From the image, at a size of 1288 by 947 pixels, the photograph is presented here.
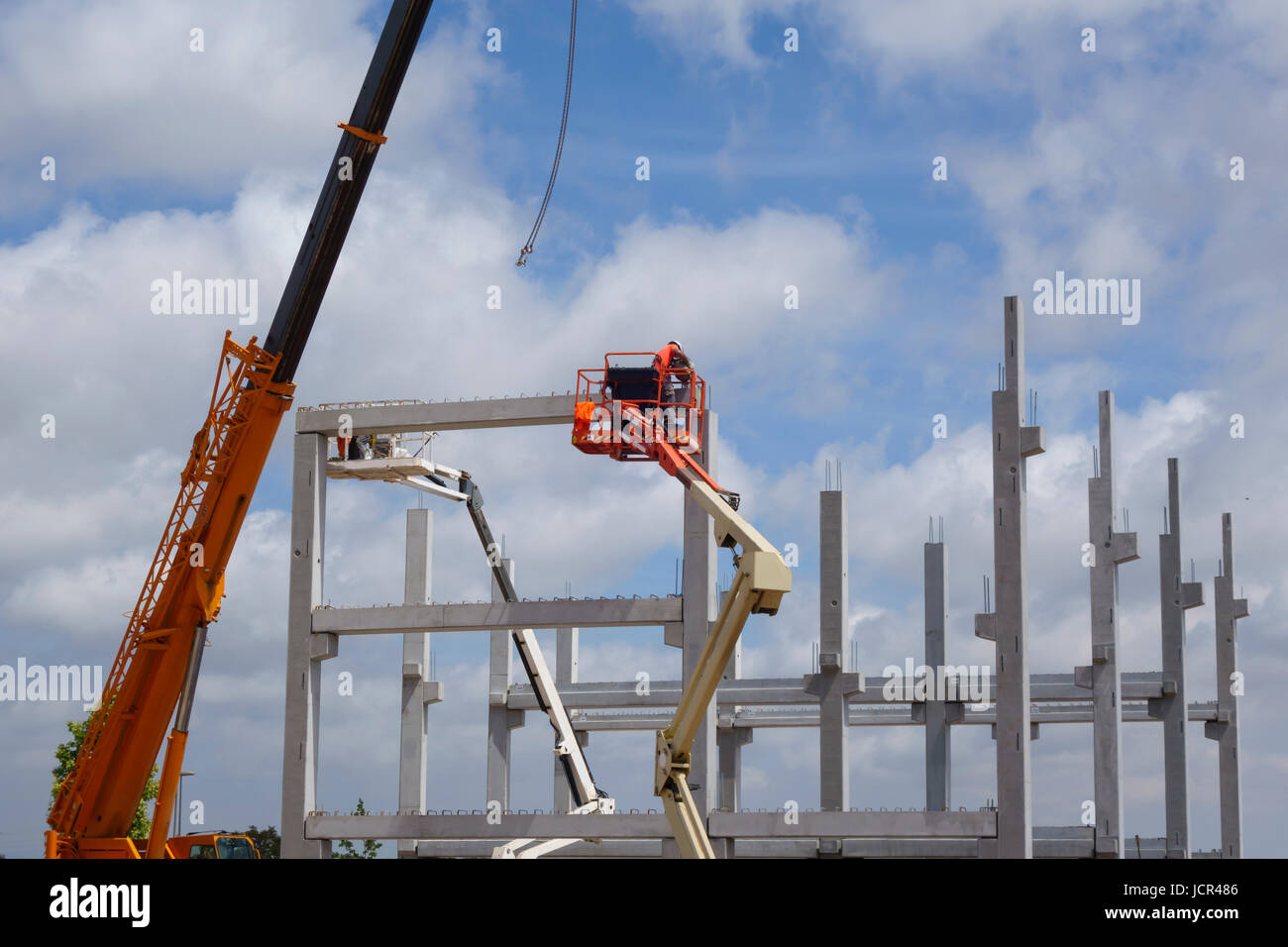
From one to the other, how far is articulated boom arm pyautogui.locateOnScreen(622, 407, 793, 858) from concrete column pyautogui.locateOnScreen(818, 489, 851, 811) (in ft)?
31.9

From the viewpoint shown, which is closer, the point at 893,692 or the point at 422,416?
the point at 422,416

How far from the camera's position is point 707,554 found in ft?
96.5

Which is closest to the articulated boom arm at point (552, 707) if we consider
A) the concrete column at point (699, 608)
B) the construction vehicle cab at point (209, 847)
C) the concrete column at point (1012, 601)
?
the concrete column at point (699, 608)

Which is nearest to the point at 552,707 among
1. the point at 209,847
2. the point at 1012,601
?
the point at 209,847

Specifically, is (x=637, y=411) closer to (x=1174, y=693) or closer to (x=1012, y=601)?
(x=1012, y=601)

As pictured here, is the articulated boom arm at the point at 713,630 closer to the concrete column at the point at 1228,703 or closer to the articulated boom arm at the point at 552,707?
the articulated boom arm at the point at 552,707

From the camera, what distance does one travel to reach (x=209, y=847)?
2892cm

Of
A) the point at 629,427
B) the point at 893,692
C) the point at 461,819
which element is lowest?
the point at 461,819

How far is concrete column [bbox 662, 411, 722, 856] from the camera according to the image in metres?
28.8

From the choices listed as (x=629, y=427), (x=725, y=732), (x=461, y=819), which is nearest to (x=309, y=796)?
(x=461, y=819)

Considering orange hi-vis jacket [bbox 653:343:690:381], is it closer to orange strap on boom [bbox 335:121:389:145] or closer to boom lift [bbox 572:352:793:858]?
boom lift [bbox 572:352:793:858]
